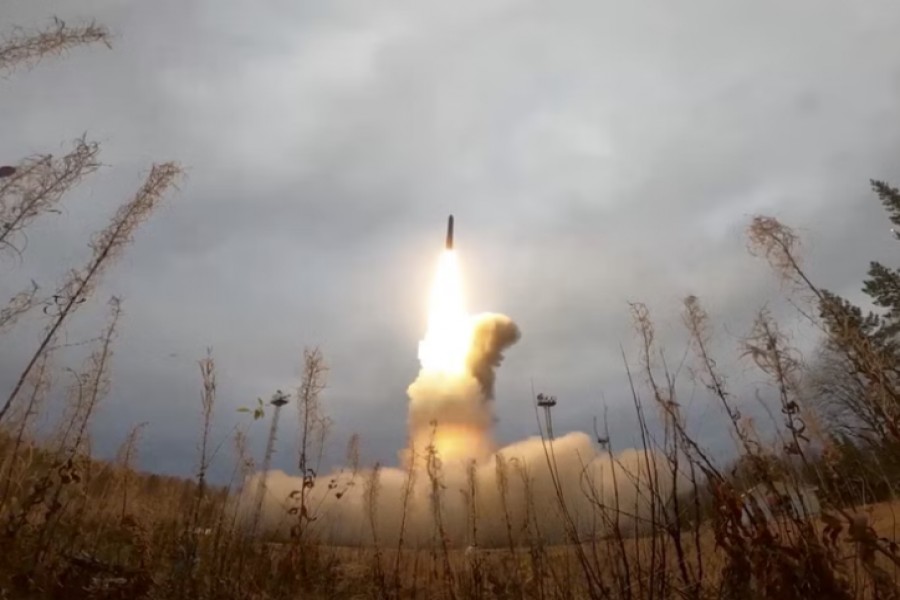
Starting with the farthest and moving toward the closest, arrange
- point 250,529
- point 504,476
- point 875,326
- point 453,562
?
point 875,326 → point 453,562 → point 504,476 → point 250,529

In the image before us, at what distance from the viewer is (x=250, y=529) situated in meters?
9.38

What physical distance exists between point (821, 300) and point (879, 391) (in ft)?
3.53

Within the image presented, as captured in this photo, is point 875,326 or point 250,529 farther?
point 875,326

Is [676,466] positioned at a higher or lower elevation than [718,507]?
higher

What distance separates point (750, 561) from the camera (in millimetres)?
4094

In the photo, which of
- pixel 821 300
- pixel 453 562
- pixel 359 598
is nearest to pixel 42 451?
pixel 359 598

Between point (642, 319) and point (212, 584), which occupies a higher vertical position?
point (642, 319)

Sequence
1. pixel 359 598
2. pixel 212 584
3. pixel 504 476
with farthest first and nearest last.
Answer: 1. pixel 504 476
2. pixel 359 598
3. pixel 212 584

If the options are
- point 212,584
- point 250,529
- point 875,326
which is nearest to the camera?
point 212,584

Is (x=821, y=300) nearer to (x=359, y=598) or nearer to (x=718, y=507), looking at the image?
(x=718, y=507)

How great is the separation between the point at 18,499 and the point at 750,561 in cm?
647

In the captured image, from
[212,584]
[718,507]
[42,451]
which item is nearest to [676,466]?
[718,507]

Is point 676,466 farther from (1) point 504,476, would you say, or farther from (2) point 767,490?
(1) point 504,476

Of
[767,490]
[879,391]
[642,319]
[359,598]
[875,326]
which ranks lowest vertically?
[359,598]
